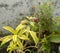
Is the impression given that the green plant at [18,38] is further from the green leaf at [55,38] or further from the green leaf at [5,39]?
the green leaf at [55,38]

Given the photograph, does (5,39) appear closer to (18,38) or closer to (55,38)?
(18,38)

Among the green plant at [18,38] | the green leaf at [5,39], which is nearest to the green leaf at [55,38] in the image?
the green plant at [18,38]

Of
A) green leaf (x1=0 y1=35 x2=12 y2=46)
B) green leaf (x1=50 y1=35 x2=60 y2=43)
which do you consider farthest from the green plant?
green leaf (x1=50 y1=35 x2=60 y2=43)

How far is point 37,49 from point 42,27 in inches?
12.5

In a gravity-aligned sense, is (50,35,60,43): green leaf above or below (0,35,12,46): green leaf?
below

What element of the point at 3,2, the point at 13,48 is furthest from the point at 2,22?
the point at 13,48

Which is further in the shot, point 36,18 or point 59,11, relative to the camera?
point 59,11

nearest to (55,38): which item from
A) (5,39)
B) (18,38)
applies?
(18,38)

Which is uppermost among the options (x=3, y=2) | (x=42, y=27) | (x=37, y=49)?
(x=3, y=2)

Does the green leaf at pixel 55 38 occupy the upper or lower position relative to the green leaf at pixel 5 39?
lower

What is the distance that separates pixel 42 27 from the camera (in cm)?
473

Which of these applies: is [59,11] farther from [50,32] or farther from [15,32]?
[15,32]

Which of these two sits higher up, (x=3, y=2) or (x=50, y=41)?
(x=3, y=2)

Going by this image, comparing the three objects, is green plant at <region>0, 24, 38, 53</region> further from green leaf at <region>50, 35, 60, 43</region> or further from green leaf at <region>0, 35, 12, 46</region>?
green leaf at <region>50, 35, 60, 43</region>
